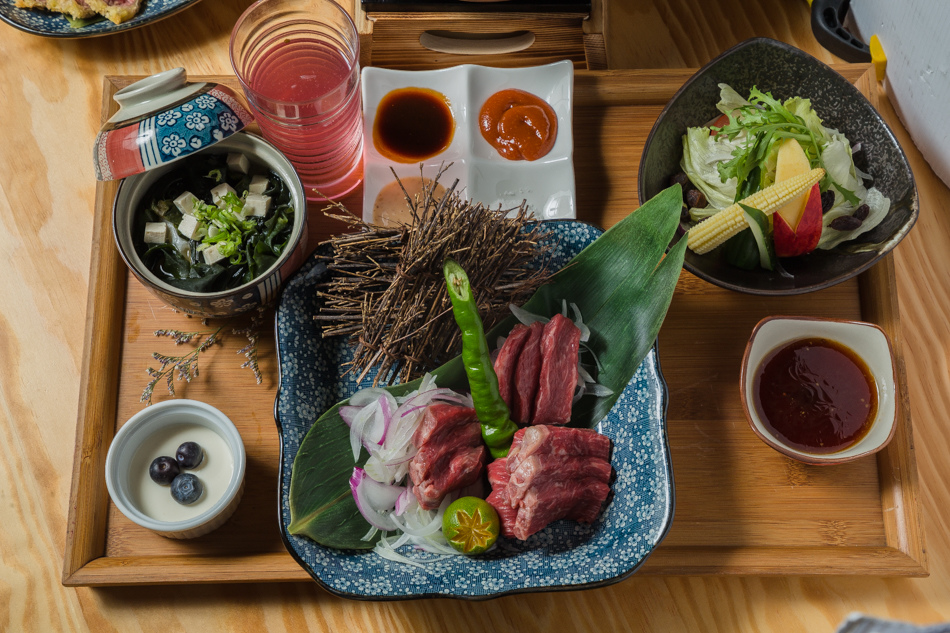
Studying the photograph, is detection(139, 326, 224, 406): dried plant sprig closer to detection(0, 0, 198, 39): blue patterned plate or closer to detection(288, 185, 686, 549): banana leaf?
detection(288, 185, 686, 549): banana leaf

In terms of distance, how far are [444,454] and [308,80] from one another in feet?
3.65

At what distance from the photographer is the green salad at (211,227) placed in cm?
174

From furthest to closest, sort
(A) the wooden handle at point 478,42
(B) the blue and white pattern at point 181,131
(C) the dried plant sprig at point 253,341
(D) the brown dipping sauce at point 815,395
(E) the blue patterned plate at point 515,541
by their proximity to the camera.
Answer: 1. (A) the wooden handle at point 478,42
2. (C) the dried plant sprig at point 253,341
3. (D) the brown dipping sauce at point 815,395
4. (B) the blue and white pattern at point 181,131
5. (E) the blue patterned plate at point 515,541

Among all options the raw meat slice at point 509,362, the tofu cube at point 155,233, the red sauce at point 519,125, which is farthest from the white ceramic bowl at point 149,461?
the red sauce at point 519,125

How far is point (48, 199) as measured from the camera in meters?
2.11

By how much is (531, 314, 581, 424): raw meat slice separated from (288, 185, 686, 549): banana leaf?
99 millimetres

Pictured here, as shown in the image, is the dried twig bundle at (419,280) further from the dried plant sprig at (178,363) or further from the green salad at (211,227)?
the dried plant sprig at (178,363)

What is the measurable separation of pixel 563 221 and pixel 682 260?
0.32m

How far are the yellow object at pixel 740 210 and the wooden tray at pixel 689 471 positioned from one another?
6.9 inches

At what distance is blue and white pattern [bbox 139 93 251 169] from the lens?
5.27ft

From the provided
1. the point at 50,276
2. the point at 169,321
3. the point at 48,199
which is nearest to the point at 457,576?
the point at 169,321

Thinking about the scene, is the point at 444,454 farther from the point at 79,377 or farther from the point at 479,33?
the point at 479,33

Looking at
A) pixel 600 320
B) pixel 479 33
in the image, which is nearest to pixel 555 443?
pixel 600 320

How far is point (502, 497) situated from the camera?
1565 mm
